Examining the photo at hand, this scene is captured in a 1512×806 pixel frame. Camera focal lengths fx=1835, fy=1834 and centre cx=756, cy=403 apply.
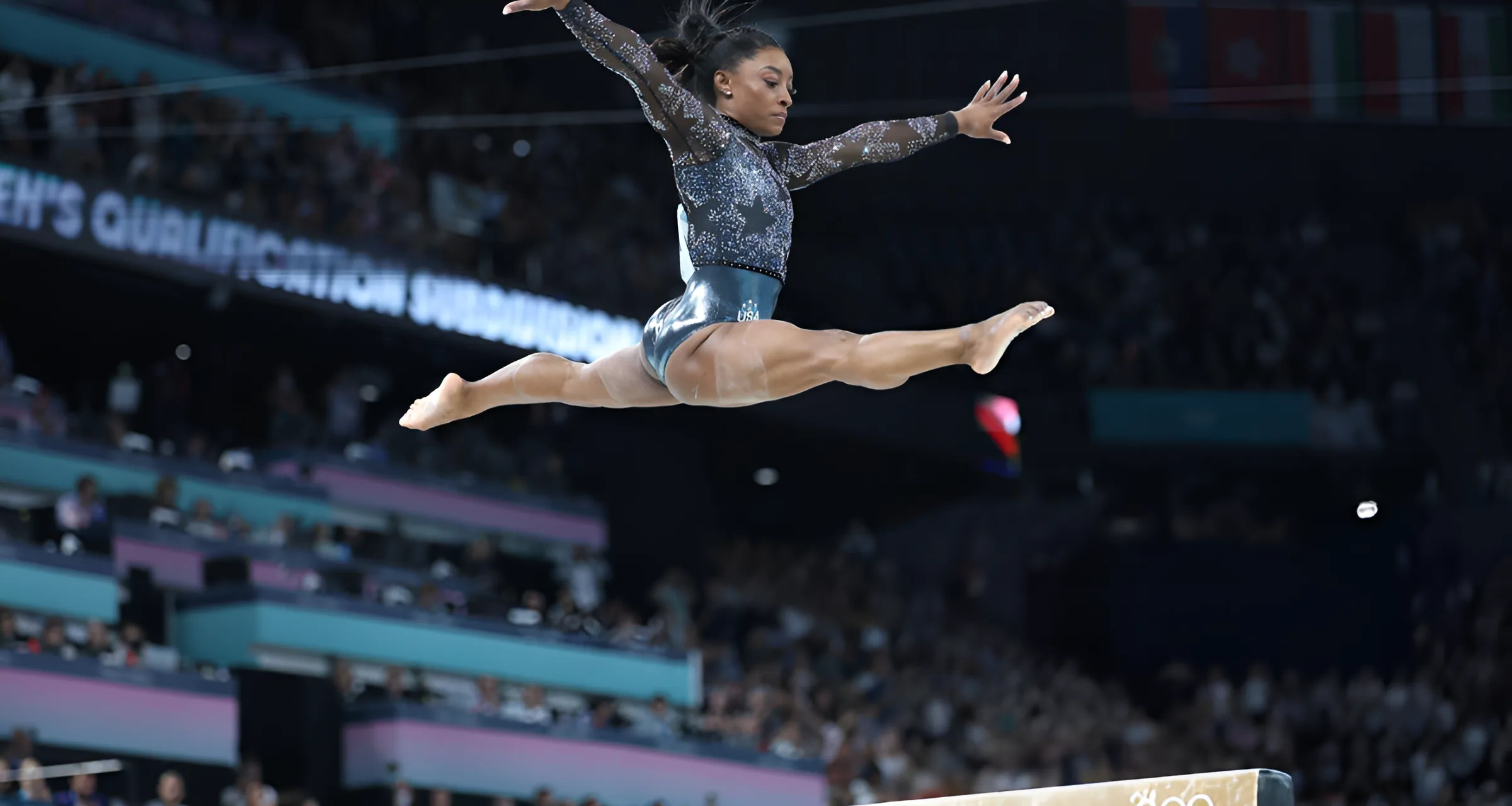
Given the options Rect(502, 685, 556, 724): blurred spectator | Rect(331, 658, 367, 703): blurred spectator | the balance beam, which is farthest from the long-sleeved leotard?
Rect(502, 685, 556, 724): blurred spectator

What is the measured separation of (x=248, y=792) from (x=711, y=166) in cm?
698

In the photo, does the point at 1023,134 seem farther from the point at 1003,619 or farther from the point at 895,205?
the point at 1003,619

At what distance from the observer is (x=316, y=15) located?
1752 centimetres

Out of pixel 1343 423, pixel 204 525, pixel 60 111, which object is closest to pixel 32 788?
pixel 204 525

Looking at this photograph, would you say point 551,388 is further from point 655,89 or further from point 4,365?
point 4,365

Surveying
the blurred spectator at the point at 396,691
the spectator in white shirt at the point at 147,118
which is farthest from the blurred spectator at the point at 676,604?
the spectator in white shirt at the point at 147,118

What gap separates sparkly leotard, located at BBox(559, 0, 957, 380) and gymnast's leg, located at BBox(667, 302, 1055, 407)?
0.30ft

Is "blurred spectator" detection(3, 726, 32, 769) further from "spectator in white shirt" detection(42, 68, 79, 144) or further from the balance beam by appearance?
the balance beam

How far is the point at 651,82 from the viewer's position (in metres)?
4.81

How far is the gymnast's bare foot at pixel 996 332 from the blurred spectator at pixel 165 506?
9.51m

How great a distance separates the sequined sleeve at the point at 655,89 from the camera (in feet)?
15.5

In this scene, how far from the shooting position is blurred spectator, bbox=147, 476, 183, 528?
41.8 feet

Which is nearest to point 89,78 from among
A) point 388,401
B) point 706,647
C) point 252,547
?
point 252,547

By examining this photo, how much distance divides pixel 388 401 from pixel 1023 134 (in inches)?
305
